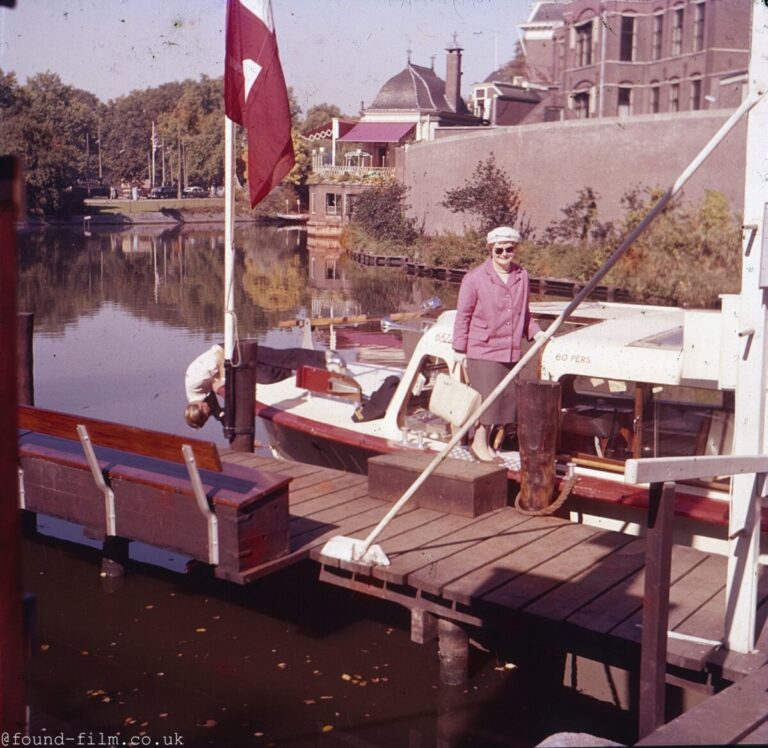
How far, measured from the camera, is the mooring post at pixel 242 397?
9836 millimetres

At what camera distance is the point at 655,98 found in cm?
4678

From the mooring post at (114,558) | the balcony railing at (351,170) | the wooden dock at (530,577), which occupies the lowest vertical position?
the mooring post at (114,558)

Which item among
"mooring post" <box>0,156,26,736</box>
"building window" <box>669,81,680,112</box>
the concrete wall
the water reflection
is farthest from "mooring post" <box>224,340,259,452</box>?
"building window" <box>669,81,680,112</box>

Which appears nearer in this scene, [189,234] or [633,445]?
[633,445]

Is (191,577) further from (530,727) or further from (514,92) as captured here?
(514,92)

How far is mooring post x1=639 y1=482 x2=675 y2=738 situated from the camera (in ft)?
14.5

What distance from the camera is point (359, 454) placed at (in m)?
9.70

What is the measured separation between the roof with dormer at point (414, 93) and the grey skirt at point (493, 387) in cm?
5642

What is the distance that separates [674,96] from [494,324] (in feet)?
134

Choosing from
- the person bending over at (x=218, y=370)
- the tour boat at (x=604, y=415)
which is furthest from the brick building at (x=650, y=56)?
the tour boat at (x=604, y=415)

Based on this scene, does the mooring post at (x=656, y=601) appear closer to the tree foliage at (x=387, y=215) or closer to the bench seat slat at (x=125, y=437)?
the bench seat slat at (x=125, y=437)

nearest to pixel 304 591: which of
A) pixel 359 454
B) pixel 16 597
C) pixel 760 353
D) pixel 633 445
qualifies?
pixel 359 454

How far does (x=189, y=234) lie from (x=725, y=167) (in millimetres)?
38321

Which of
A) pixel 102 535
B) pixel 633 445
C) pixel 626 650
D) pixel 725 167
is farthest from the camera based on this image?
pixel 725 167
